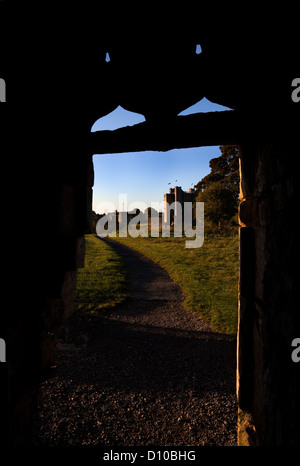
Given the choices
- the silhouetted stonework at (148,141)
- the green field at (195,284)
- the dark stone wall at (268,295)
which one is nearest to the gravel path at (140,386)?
the green field at (195,284)

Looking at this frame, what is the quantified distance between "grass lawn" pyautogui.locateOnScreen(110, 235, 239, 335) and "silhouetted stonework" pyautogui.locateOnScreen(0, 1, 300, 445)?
157 inches

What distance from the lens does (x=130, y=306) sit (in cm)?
682

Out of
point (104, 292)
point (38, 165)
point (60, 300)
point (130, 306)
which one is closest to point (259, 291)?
point (60, 300)

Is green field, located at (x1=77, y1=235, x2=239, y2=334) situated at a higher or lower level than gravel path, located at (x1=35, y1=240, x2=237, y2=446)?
higher

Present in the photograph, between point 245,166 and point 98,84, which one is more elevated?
point 98,84

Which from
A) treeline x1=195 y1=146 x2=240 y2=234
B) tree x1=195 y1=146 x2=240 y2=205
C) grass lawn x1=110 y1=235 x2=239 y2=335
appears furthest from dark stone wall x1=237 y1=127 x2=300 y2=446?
Answer: tree x1=195 y1=146 x2=240 y2=205

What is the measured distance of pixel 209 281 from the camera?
9242 mm

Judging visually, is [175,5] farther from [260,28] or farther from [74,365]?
[74,365]

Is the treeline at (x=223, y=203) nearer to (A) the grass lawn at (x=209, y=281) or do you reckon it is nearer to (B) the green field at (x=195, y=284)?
(A) the grass lawn at (x=209, y=281)

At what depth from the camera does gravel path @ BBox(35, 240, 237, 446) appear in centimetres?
285

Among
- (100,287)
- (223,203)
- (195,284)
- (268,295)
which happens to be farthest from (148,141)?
(223,203)

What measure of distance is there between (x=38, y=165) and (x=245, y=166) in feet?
5.90

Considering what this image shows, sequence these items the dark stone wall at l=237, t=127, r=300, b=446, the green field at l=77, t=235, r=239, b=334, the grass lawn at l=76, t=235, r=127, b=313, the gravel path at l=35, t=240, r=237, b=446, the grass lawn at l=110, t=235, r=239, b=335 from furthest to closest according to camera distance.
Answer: the grass lawn at l=76, t=235, r=127, b=313
the green field at l=77, t=235, r=239, b=334
the grass lawn at l=110, t=235, r=239, b=335
the gravel path at l=35, t=240, r=237, b=446
the dark stone wall at l=237, t=127, r=300, b=446

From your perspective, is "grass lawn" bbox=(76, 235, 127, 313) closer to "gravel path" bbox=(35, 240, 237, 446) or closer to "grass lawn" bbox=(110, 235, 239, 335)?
"gravel path" bbox=(35, 240, 237, 446)
